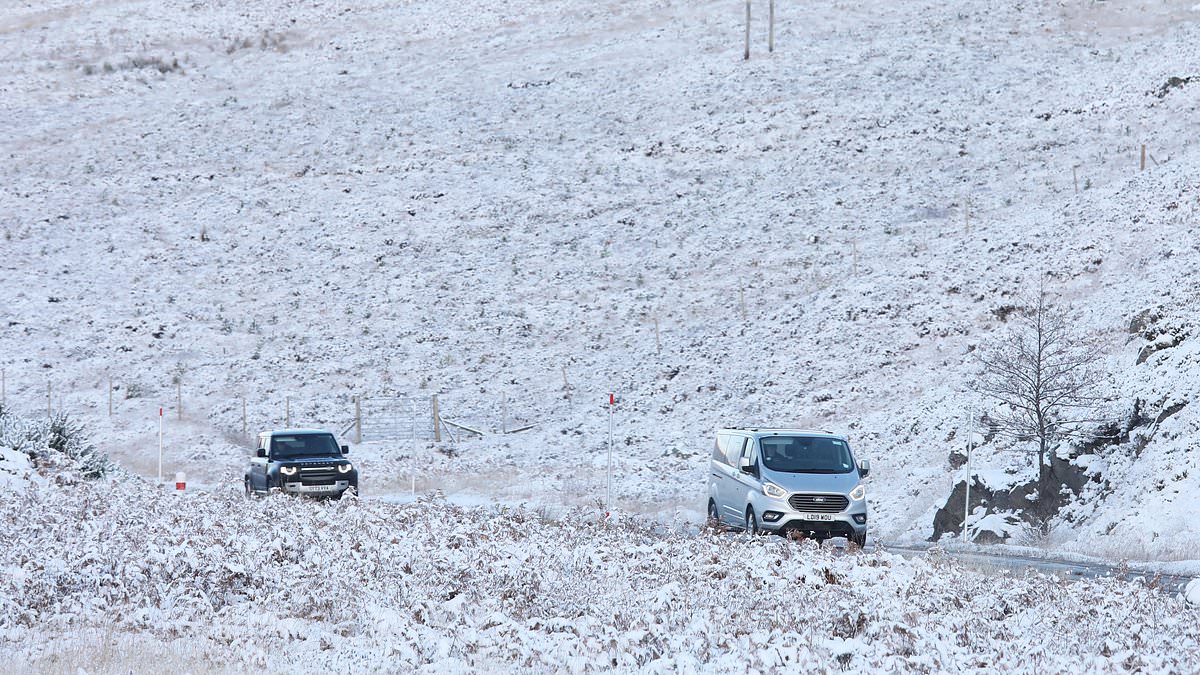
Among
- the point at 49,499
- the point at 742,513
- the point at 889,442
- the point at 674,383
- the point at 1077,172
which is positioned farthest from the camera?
the point at 1077,172

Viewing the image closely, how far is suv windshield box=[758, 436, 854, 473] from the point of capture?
19188 mm

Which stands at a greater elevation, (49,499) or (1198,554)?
(49,499)

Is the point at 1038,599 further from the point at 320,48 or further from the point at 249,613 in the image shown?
the point at 320,48

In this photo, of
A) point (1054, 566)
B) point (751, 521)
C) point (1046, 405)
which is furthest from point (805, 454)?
point (1046, 405)

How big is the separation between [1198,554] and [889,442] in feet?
50.7

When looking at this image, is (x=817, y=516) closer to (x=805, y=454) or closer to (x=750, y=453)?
(x=805, y=454)

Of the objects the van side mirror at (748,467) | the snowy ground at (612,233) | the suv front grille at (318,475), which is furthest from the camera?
the snowy ground at (612,233)

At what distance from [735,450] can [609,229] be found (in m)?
36.9

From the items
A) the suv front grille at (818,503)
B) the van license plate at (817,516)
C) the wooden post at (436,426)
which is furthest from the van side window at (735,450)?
the wooden post at (436,426)

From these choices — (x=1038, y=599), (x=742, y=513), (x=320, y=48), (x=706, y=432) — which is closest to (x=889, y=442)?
(x=706, y=432)

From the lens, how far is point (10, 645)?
32.2ft

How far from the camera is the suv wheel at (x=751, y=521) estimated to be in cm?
1855

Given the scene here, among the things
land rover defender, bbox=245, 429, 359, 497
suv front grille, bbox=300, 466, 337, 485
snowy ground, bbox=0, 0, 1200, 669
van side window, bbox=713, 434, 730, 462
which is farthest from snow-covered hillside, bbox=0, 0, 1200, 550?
van side window, bbox=713, 434, 730, 462

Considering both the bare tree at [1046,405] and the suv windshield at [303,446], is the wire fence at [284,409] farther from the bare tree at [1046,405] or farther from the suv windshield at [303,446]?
the bare tree at [1046,405]
